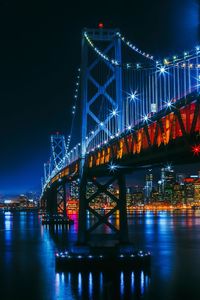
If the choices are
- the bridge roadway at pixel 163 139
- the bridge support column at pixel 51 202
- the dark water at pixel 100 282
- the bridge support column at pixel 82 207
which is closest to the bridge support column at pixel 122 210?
the bridge support column at pixel 82 207

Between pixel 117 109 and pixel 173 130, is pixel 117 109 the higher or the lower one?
the higher one

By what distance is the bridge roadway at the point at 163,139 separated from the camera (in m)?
20.7

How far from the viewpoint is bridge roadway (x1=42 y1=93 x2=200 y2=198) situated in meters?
20.7

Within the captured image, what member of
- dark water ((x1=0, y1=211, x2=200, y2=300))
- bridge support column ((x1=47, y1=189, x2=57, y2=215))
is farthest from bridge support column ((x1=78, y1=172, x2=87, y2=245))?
bridge support column ((x1=47, y1=189, x2=57, y2=215))

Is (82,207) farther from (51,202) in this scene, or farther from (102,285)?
(51,202)

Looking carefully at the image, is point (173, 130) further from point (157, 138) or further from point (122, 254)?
point (122, 254)

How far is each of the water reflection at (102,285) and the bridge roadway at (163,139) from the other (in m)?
6.15

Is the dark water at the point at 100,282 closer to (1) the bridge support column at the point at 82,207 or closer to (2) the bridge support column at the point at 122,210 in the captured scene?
(2) the bridge support column at the point at 122,210

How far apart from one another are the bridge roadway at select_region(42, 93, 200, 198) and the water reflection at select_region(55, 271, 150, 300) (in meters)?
6.15

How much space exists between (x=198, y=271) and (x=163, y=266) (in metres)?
2.53

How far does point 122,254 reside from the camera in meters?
35.5

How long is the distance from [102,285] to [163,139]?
11.1 m

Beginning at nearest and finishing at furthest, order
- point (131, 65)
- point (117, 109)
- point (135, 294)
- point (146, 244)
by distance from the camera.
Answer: point (135, 294) → point (131, 65) → point (117, 109) → point (146, 244)

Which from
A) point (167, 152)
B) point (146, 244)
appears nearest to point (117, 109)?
point (167, 152)
